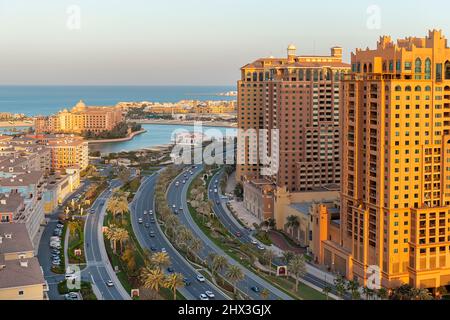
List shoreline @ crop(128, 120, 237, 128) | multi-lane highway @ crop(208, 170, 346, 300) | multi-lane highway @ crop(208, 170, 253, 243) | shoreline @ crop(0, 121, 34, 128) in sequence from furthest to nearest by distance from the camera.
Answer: shoreline @ crop(128, 120, 237, 128), shoreline @ crop(0, 121, 34, 128), multi-lane highway @ crop(208, 170, 253, 243), multi-lane highway @ crop(208, 170, 346, 300)

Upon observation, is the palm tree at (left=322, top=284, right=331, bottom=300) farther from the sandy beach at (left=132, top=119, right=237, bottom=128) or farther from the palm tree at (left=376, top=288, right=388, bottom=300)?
the sandy beach at (left=132, top=119, right=237, bottom=128)

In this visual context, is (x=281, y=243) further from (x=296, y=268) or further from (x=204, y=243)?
(x=296, y=268)

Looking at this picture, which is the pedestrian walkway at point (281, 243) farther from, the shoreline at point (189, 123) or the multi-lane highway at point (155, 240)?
the shoreline at point (189, 123)

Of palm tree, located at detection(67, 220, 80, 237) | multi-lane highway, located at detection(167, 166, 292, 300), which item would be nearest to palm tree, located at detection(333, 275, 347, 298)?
multi-lane highway, located at detection(167, 166, 292, 300)

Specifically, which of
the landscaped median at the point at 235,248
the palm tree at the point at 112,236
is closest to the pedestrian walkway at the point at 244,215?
the landscaped median at the point at 235,248

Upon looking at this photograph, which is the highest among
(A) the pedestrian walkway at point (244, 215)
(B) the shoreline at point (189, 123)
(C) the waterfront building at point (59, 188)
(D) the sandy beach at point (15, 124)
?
(D) the sandy beach at point (15, 124)
